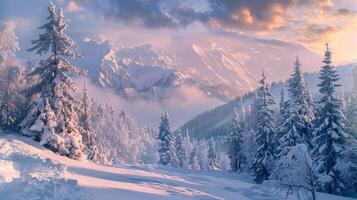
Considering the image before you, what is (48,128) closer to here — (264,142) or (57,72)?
(57,72)

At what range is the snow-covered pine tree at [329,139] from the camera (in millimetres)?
49906

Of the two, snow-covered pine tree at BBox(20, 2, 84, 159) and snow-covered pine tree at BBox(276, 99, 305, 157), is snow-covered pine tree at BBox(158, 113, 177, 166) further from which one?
snow-covered pine tree at BBox(20, 2, 84, 159)

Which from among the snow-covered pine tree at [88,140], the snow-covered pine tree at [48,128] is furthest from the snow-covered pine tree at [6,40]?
the snow-covered pine tree at [48,128]

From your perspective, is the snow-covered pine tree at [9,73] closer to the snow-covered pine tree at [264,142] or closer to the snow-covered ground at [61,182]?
the snow-covered ground at [61,182]

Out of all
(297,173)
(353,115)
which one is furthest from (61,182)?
(353,115)

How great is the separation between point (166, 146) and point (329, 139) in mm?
45057

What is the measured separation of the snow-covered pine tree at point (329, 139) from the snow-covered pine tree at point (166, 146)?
4152 cm

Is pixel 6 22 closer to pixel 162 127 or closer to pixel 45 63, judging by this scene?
pixel 45 63

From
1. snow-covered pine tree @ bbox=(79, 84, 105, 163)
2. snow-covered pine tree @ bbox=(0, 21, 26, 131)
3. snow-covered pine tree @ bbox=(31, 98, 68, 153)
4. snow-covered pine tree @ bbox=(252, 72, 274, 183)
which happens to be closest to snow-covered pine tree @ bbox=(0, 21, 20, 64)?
snow-covered pine tree @ bbox=(0, 21, 26, 131)

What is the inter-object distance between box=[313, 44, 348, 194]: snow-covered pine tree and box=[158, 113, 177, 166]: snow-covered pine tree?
41.5 meters

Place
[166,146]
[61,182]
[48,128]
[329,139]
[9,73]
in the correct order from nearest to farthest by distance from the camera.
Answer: [61,182]
[48,128]
[329,139]
[9,73]
[166,146]

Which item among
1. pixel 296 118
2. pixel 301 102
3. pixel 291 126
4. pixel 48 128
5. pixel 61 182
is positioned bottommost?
pixel 61 182

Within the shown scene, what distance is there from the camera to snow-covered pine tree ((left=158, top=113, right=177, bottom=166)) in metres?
90.6

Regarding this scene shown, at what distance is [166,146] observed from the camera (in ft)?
302
